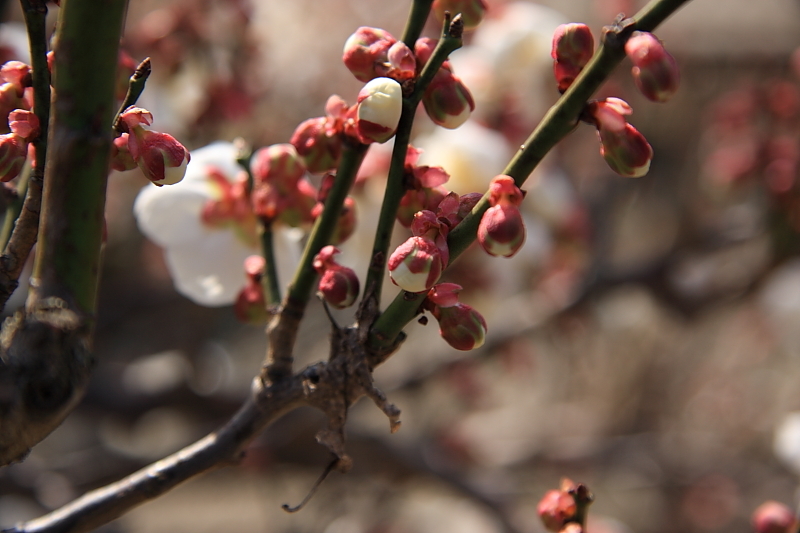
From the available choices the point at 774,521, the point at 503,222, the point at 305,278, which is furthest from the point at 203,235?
the point at 774,521

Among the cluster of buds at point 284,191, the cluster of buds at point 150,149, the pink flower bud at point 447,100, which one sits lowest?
the cluster of buds at point 150,149

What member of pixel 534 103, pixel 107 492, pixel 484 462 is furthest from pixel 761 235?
pixel 107 492

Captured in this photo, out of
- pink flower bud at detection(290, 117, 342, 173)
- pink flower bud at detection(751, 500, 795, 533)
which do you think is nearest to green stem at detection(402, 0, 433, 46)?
pink flower bud at detection(290, 117, 342, 173)

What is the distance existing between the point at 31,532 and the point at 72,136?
1.20 ft

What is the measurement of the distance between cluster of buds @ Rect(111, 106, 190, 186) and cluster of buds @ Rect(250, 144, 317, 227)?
192 millimetres

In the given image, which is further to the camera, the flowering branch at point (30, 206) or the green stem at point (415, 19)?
the green stem at point (415, 19)

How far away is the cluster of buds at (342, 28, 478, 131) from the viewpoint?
0.58 meters

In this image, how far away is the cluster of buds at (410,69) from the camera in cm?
58

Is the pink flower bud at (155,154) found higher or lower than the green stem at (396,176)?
lower

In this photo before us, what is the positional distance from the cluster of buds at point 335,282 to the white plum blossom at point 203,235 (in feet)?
0.91

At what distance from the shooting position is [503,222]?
1.61ft

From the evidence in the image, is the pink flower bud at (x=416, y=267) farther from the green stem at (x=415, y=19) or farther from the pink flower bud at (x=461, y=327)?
the green stem at (x=415, y=19)

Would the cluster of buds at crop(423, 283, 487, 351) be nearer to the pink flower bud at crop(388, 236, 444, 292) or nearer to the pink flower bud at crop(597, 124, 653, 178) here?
the pink flower bud at crop(388, 236, 444, 292)

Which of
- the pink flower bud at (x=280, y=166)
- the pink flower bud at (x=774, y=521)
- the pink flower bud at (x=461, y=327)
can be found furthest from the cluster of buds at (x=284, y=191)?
the pink flower bud at (x=774, y=521)
